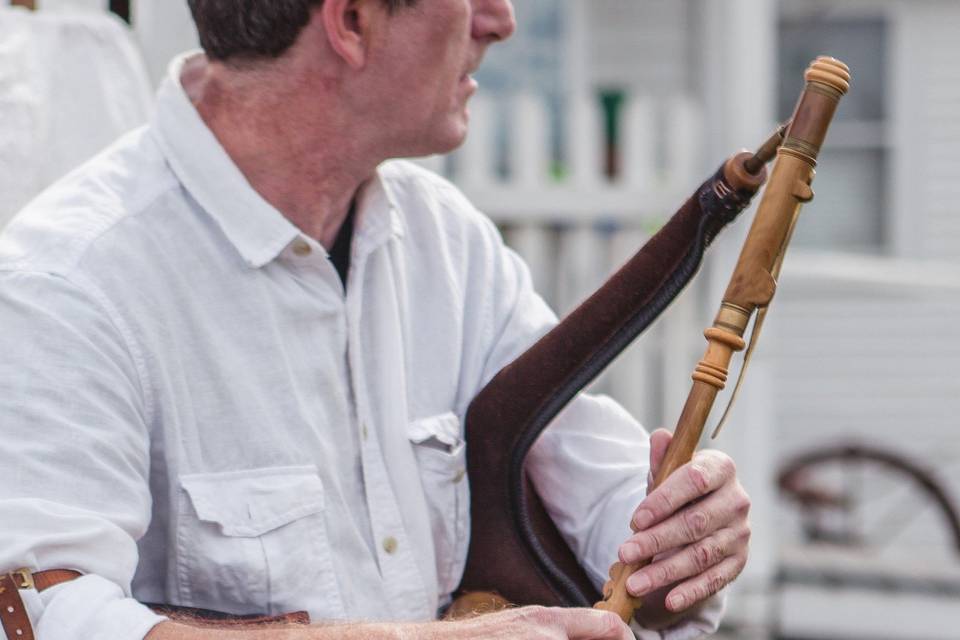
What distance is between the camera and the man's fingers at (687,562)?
1626 millimetres

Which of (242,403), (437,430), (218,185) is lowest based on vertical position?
(437,430)

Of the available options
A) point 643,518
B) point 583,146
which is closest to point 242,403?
point 643,518

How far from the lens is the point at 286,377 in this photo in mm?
1717

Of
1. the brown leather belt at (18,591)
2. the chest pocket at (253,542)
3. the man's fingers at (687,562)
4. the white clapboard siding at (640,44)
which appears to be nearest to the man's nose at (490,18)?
the chest pocket at (253,542)

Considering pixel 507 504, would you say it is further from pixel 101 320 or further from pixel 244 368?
pixel 101 320

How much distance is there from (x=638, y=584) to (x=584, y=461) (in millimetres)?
353

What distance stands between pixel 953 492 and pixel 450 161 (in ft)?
12.6

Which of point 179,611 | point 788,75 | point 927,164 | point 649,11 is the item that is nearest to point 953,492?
point 927,164

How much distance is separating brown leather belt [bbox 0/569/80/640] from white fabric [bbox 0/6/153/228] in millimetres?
889

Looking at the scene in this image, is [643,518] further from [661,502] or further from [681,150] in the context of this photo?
[681,150]

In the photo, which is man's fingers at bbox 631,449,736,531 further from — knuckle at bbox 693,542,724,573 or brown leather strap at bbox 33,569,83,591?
brown leather strap at bbox 33,569,83,591

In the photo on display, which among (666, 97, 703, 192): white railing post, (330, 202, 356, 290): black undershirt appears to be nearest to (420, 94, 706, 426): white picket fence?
(666, 97, 703, 192): white railing post

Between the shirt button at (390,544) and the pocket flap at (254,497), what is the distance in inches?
5.1

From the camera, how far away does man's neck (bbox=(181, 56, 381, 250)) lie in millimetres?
1776
